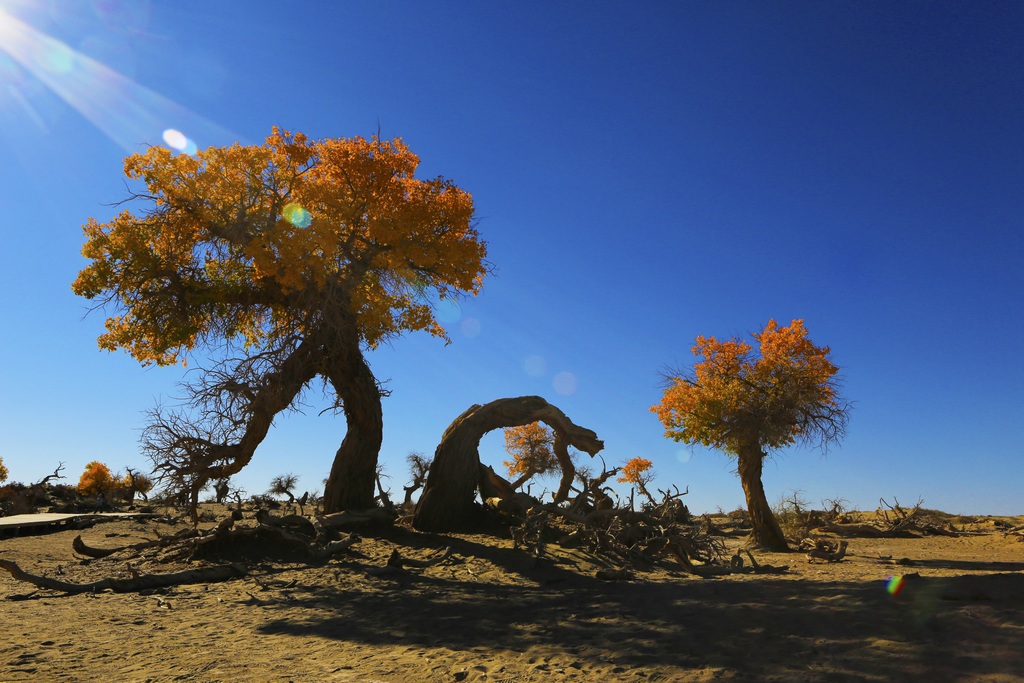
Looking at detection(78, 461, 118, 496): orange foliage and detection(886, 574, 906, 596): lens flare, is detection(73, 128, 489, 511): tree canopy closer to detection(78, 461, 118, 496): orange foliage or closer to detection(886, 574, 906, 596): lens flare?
detection(886, 574, 906, 596): lens flare

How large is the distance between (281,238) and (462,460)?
23.0 ft

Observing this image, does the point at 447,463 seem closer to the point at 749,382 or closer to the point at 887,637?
the point at 887,637

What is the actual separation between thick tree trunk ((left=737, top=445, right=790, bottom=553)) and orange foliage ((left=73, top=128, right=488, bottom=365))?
13107 mm

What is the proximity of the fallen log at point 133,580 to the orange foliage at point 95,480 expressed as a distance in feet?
104

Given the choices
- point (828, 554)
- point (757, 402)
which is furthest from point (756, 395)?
point (828, 554)

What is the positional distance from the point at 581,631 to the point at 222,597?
6506 millimetres

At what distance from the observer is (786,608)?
24.5 feet

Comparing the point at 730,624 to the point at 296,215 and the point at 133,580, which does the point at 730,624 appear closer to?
the point at 133,580

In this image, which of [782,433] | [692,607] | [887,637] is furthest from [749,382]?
[887,637]

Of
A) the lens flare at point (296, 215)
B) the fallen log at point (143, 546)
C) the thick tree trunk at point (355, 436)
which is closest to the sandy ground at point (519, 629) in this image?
the fallen log at point (143, 546)

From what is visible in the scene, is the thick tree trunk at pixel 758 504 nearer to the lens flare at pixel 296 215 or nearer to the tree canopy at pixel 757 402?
the tree canopy at pixel 757 402

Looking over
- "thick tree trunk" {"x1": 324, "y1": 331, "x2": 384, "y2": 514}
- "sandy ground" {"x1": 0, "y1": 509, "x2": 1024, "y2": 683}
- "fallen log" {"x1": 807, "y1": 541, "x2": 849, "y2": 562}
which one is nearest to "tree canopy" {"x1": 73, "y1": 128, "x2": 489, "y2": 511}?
"thick tree trunk" {"x1": 324, "y1": 331, "x2": 384, "y2": 514}

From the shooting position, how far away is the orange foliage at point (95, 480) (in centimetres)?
3862

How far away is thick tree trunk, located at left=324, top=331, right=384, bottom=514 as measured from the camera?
670 inches
